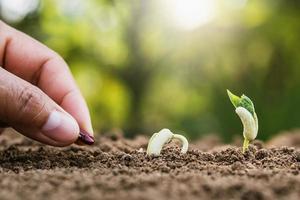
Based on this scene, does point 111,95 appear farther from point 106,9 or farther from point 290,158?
point 290,158

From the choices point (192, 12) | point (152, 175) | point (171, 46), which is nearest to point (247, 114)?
point (152, 175)

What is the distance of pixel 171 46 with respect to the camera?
7.27m

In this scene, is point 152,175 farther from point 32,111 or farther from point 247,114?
point 32,111

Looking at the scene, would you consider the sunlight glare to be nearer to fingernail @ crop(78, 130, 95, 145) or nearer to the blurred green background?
the blurred green background

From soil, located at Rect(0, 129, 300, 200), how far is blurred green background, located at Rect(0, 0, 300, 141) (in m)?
4.26

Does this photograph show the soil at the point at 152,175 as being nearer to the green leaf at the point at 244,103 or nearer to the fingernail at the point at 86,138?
the fingernail at the point at 86,138

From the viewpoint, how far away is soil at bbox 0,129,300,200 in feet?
3.66

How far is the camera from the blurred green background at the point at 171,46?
663 cm

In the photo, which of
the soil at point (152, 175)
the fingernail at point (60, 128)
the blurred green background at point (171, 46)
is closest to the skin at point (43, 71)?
the fingernail at point (60, 128)

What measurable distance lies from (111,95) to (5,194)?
23.7 ft

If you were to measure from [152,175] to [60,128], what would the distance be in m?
0.48

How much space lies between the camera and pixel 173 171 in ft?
4.61

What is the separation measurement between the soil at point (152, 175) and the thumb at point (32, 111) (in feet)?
0.27

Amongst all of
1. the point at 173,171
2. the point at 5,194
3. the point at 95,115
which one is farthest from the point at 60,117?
the point at 95,115
